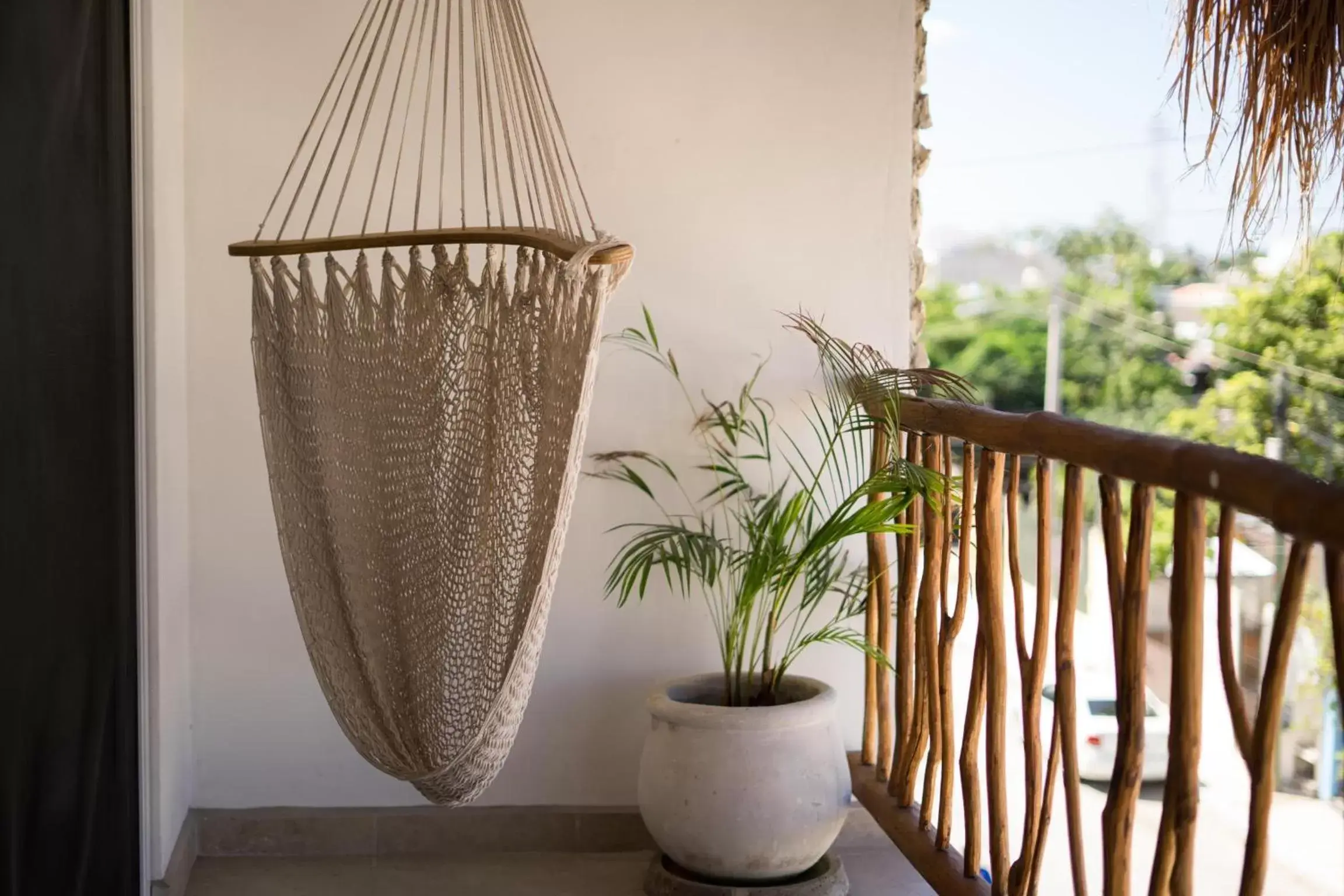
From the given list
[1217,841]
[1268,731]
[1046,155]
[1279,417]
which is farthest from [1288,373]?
[1268,731]

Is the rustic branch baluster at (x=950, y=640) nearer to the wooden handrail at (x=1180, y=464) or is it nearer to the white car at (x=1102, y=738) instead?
the wooden handrail at (x=1180, y=464)

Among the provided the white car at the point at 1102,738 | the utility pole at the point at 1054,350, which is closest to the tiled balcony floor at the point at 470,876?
the white car at the point at 1102,738

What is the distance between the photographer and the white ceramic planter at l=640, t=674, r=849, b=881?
246cm

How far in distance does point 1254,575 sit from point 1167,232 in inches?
440

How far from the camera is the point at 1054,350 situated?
1727cm

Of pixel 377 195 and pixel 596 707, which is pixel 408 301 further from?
pixel 596 707

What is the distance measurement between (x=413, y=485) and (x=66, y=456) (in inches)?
19.9

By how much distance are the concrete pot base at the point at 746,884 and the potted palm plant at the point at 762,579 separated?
26mm

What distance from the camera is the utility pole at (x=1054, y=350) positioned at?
17.0 metres

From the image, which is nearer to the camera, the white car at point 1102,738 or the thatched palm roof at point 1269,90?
the thatched palm roof at point 1269,90

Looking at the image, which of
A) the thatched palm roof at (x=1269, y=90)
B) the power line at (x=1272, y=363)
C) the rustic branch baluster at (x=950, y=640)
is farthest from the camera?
the power line at (x=1272, y=363)

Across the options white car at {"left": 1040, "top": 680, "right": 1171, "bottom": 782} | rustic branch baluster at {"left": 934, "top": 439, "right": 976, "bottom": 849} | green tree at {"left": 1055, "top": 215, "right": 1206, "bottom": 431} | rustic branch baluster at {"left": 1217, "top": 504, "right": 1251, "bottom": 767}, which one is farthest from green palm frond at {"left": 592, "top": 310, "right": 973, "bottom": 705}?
green tree at {"left": 1055, "top": 215, "right": 1206, "bottom": 431}

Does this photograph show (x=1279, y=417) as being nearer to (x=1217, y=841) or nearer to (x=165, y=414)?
(x=1217, y=841)

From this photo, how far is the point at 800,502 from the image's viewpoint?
2662 millimetres
